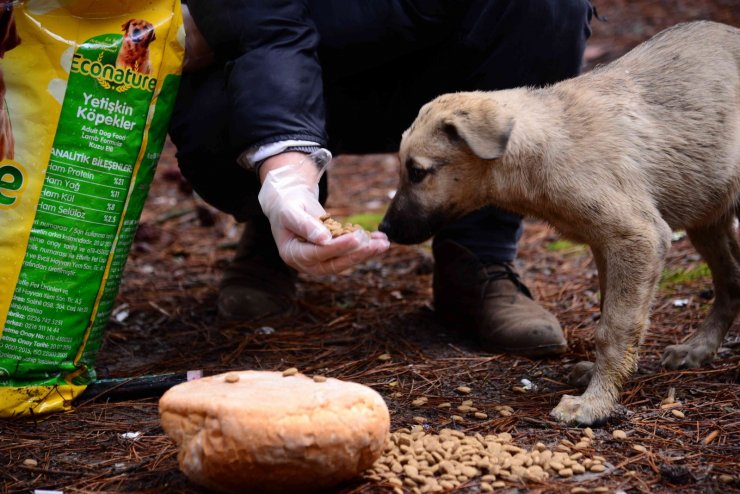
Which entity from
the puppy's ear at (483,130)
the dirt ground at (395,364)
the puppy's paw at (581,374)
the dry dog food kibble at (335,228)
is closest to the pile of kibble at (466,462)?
the dirt ground at (395,364)

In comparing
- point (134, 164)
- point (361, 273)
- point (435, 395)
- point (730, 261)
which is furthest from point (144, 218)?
point (730, 261)

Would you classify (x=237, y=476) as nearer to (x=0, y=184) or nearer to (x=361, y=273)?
(x=0, y=184)

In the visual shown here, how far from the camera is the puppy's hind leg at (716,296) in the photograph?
133 inches

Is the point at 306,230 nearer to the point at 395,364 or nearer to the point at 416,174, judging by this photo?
the point at 416,174

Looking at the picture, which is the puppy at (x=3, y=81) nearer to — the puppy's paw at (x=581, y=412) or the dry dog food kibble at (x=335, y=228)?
the dry dog food kibble at (x=335, y=228)

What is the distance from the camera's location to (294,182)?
2871 millimetres

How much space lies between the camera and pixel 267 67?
10.1ft

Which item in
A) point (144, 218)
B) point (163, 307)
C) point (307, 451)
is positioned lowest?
point (144, 218)

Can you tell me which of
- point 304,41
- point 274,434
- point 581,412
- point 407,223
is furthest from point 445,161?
point 274,434

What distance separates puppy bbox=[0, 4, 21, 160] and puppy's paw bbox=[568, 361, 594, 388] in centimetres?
232

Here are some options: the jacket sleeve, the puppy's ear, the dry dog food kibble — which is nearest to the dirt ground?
the dry dog food kibble

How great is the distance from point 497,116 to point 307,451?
64.2 inches

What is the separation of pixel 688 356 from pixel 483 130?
1342mm

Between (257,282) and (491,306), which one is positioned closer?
(491,306)
